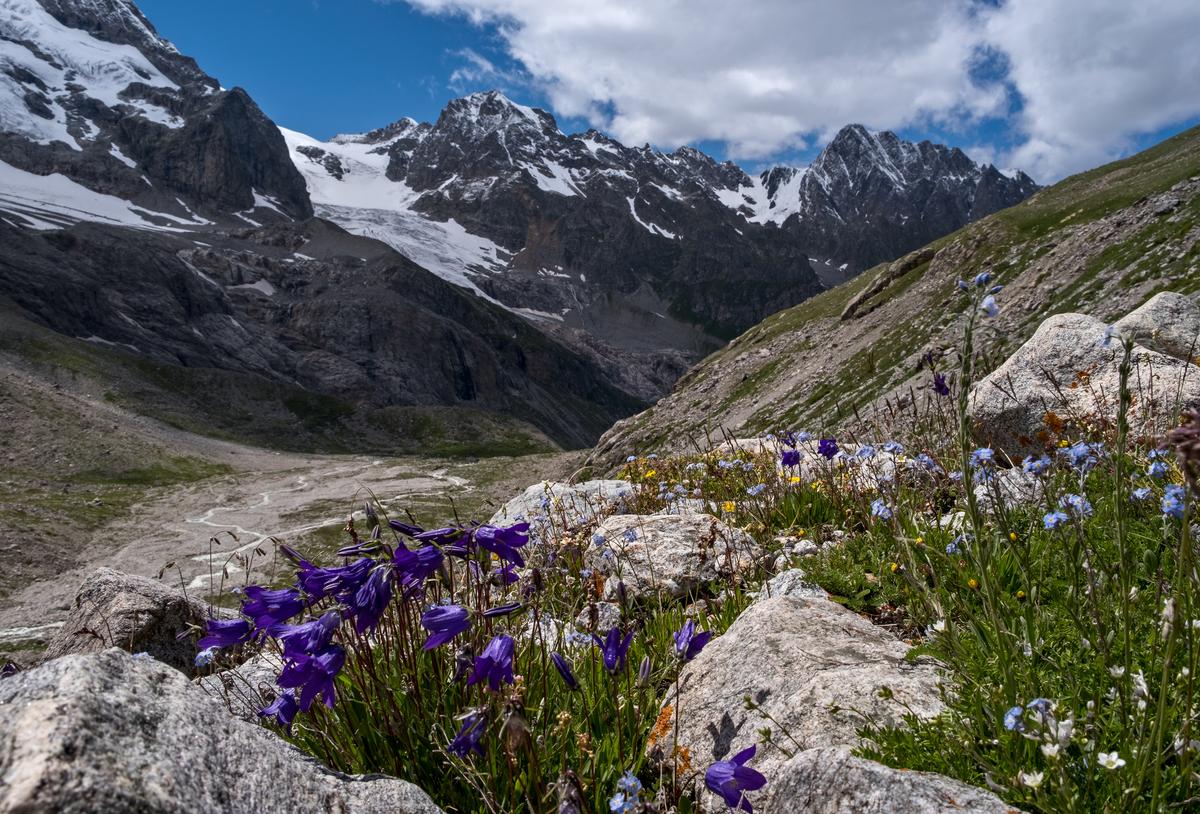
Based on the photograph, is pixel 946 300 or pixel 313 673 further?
pixel 946 300

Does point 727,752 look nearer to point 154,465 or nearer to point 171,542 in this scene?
point 171,542

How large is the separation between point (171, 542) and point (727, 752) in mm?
67237

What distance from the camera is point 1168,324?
923cm

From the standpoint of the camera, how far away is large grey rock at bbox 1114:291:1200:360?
351 inches

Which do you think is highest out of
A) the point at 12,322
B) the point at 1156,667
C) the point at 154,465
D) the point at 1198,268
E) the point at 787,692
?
the point at 1198,268

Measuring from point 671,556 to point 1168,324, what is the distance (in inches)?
316

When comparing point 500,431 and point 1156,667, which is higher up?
point 1156,667

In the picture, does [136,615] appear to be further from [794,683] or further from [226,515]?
[226,515]

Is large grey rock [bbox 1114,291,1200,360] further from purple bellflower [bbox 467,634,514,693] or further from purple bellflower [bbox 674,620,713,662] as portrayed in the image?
purple bellflower [bbox 467,634,514,693]

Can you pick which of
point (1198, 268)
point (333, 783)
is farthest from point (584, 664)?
point (1198, 268)

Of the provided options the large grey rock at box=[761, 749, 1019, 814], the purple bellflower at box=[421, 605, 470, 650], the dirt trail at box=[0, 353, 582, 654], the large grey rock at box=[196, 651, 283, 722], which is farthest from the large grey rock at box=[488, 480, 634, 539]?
the dirt trail at box=[0, 353, 582, 654]

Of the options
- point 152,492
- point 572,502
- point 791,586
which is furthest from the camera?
point 152,492

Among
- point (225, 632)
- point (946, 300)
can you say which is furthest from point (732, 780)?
point (946, 300)

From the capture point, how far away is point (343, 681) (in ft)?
12.1
